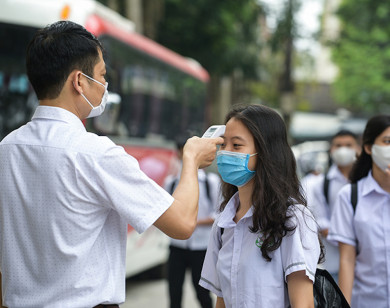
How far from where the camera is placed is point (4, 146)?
240 centimetres

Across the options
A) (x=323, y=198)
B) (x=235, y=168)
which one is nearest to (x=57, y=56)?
(x=235, y=168)

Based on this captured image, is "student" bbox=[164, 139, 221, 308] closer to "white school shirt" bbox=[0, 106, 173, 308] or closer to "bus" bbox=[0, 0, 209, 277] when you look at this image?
"bus" bbox=[0, 0, 209, 277]

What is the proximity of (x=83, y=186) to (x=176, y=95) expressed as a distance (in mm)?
8172

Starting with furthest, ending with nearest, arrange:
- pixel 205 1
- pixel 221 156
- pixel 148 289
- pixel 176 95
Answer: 1. pixel 205 1
2. pixel 176 95
3. pixel 148 289
4. pixel 221 156

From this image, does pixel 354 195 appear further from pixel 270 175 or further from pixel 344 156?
pixel 344 156

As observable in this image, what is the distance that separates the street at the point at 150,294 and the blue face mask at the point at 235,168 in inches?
202

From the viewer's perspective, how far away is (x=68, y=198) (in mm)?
2258

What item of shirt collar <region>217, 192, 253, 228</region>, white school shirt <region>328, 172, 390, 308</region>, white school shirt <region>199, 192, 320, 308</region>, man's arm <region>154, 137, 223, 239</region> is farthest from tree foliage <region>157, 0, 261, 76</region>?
man's arm <region>154, 137, 223, 239</region>

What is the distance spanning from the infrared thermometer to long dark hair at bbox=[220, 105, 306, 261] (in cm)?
11

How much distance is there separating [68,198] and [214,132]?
77cm

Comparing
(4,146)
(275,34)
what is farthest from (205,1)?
(4,146)

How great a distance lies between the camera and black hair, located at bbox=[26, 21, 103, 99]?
2.36 meters

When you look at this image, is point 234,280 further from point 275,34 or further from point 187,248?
point 275,34

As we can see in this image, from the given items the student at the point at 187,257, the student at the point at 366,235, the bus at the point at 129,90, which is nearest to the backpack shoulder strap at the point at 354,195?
the student at the point at 366,235
